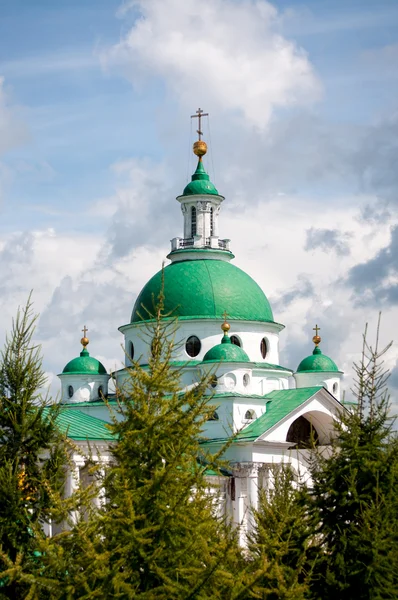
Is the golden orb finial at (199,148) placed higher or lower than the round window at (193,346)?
higher

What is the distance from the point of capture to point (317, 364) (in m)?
46.9

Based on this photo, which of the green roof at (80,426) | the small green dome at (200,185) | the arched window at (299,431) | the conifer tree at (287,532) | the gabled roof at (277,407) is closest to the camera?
the conifer tree at (287,532)

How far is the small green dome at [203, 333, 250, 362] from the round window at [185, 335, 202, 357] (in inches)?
107

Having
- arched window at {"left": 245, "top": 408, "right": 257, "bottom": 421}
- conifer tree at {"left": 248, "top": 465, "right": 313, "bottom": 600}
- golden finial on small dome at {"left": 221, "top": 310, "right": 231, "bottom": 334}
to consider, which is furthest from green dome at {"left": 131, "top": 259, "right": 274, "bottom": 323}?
conifer tree at {"left": 248, "top": 465, "right": 313, "bottom": 600}

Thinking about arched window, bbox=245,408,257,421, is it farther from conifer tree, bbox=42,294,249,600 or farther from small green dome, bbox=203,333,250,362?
conifer tree, bbox=42,294,249,600

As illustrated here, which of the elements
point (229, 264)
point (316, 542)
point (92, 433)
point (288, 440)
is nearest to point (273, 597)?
point (316, 542)

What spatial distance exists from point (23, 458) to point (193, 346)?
2780cm

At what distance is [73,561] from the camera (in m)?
12.2

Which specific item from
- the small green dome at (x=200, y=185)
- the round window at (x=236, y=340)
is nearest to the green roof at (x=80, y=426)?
the round window at (x=236, y=340)

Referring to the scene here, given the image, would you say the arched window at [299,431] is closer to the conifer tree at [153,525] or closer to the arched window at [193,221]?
the arched window at [193,221]

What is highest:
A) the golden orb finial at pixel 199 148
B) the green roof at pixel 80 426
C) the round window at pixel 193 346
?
the golden orb finial at pixel 199 148

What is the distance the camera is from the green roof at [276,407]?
39.6 m

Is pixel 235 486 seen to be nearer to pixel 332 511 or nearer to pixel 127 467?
pixel 332 511

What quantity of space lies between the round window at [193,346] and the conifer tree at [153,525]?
28.9 meters
